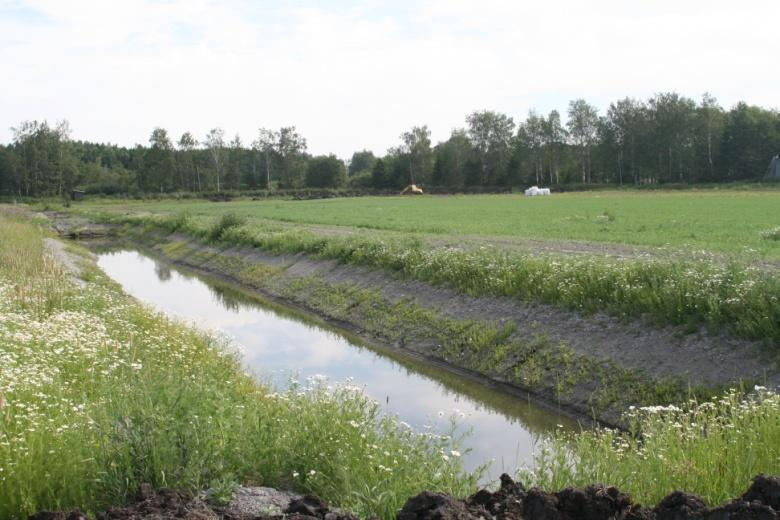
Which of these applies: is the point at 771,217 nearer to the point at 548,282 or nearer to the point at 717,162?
the point at 548,282

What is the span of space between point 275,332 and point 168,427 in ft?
52.5

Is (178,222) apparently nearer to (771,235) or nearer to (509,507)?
(771,235)

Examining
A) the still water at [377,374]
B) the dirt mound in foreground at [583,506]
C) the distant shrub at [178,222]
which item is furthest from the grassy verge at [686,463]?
the distant shrub at [178,222]

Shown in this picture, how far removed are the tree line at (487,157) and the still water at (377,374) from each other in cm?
9221

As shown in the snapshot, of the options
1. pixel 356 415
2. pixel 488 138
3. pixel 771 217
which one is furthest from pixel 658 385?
pixel 488 138

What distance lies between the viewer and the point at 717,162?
105 m

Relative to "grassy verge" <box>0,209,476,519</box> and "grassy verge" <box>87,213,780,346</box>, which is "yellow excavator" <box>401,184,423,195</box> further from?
"grassy verge" <box>0,209,476,519</box>

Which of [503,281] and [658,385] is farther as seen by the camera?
[503,281]

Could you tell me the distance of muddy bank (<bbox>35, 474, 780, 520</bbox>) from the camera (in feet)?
18.3

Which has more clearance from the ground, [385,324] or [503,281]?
[503,281]

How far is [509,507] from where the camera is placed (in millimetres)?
6180

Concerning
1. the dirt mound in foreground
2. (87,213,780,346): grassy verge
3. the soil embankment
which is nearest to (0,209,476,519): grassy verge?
the dirt mound in foreground

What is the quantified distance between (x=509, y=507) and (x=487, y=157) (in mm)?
129686

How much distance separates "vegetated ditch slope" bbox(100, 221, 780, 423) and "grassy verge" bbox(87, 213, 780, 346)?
338 mm
